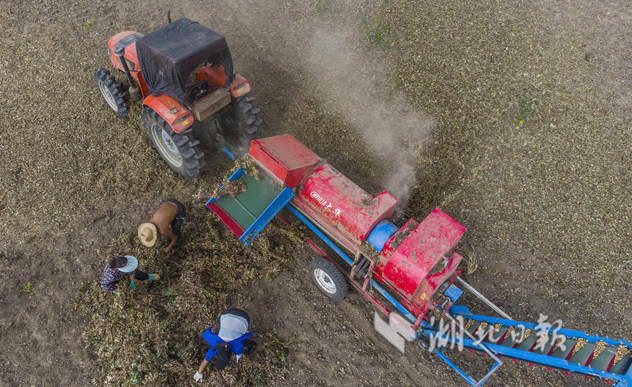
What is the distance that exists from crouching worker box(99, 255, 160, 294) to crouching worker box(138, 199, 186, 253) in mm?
370

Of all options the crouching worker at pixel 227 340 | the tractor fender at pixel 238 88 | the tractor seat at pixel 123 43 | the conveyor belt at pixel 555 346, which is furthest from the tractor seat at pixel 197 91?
the conveyor belt at pixel 555 346

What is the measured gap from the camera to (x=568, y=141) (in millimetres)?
7320

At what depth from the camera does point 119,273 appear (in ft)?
17.3

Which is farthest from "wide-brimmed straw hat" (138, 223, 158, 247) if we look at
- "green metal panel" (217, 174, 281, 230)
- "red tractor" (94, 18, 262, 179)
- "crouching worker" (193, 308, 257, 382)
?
"crouching worker" (193, 308, 257, 382)

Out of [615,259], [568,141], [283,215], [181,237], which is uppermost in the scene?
[568,141]

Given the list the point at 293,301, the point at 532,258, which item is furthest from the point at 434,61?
the point at 293,301

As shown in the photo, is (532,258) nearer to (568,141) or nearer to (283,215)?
(568,141)

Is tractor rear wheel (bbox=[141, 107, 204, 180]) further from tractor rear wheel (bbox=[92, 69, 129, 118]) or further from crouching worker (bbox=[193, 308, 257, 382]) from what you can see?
crouching worker (bbox=[193, 308, 257, 382])

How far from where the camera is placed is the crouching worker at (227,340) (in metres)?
4.69

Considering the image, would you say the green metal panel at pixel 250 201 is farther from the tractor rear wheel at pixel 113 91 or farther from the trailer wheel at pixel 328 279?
the tractor rear wheel at pixel 113 91

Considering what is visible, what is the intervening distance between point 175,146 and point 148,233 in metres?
1.67

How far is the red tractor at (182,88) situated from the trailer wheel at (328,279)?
2.58m

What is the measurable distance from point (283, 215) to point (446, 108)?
4021 mm

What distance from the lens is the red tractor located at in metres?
5.66
